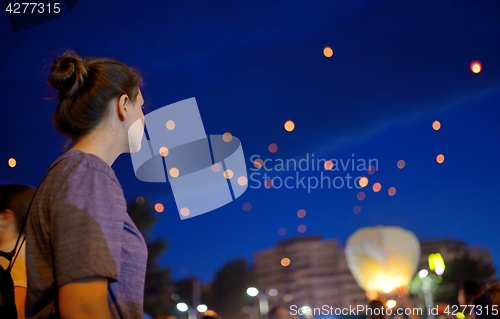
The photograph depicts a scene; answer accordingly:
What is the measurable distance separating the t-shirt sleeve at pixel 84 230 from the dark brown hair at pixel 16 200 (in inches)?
26.4

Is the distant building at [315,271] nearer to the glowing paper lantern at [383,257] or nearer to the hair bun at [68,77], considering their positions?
the glowing paper lantern at [383,257]

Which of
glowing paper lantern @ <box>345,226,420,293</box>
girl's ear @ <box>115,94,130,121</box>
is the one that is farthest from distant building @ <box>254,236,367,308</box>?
girl's ear @ <box>115,94,130,121</box>

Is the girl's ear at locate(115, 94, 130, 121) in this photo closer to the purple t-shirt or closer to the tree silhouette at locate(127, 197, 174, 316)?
the purple t-shirt

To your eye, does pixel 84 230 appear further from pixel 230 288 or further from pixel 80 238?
pixel 230 288

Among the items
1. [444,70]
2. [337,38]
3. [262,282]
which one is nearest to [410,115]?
[444,70]

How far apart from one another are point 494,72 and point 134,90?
7.46m

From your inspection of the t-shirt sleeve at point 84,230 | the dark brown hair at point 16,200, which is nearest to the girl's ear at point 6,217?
the dark brown hair at point 16,200

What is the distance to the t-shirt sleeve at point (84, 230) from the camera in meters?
0.39

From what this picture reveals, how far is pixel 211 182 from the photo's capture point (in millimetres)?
5363

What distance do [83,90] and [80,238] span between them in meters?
0.22

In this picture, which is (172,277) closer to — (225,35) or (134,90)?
(225,35)

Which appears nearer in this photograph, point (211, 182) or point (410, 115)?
point (211, 182)

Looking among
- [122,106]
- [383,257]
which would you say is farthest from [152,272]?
[122,106]

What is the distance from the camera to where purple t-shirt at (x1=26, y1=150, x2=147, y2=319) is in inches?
15.5
